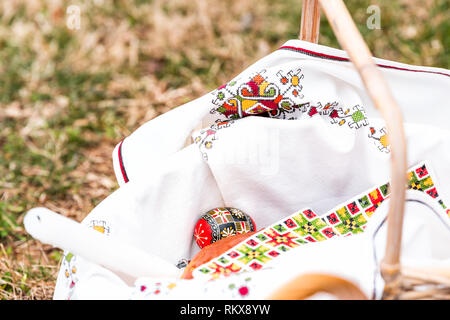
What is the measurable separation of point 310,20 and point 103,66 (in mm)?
1119

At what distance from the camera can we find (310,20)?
121cm

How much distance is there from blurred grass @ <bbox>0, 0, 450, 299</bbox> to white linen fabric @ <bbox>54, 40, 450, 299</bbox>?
478 millimetres

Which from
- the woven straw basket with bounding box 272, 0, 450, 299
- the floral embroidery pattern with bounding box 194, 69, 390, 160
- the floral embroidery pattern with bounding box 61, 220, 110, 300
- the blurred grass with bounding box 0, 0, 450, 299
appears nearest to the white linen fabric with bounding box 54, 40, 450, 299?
the floral embroidery pattern with bounding box 194, 69, 390, 160

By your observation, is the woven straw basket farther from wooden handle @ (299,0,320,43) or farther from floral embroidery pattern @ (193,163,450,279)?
wooden handle @ (299,0,320,43)

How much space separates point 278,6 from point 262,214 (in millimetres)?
1478

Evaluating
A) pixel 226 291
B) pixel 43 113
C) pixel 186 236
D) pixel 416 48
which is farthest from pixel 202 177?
pixel 416 48

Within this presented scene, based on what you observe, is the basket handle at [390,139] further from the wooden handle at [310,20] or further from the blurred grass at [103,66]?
the blurred grass at [103,66]

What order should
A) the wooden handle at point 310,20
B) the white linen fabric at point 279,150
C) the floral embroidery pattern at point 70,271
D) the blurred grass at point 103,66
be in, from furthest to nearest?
the blurred grass at point 103,66, the wooden handle at point 310,20, the white linen fabric at point 279,150, the floral embroidery pattern at point 70,271

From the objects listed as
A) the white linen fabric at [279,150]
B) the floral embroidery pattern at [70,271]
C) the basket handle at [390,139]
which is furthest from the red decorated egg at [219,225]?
the basket handle at [390,139]

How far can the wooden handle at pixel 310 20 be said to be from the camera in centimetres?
119

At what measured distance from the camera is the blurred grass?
1.65 meters

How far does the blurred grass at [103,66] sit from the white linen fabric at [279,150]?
1.57 ft
